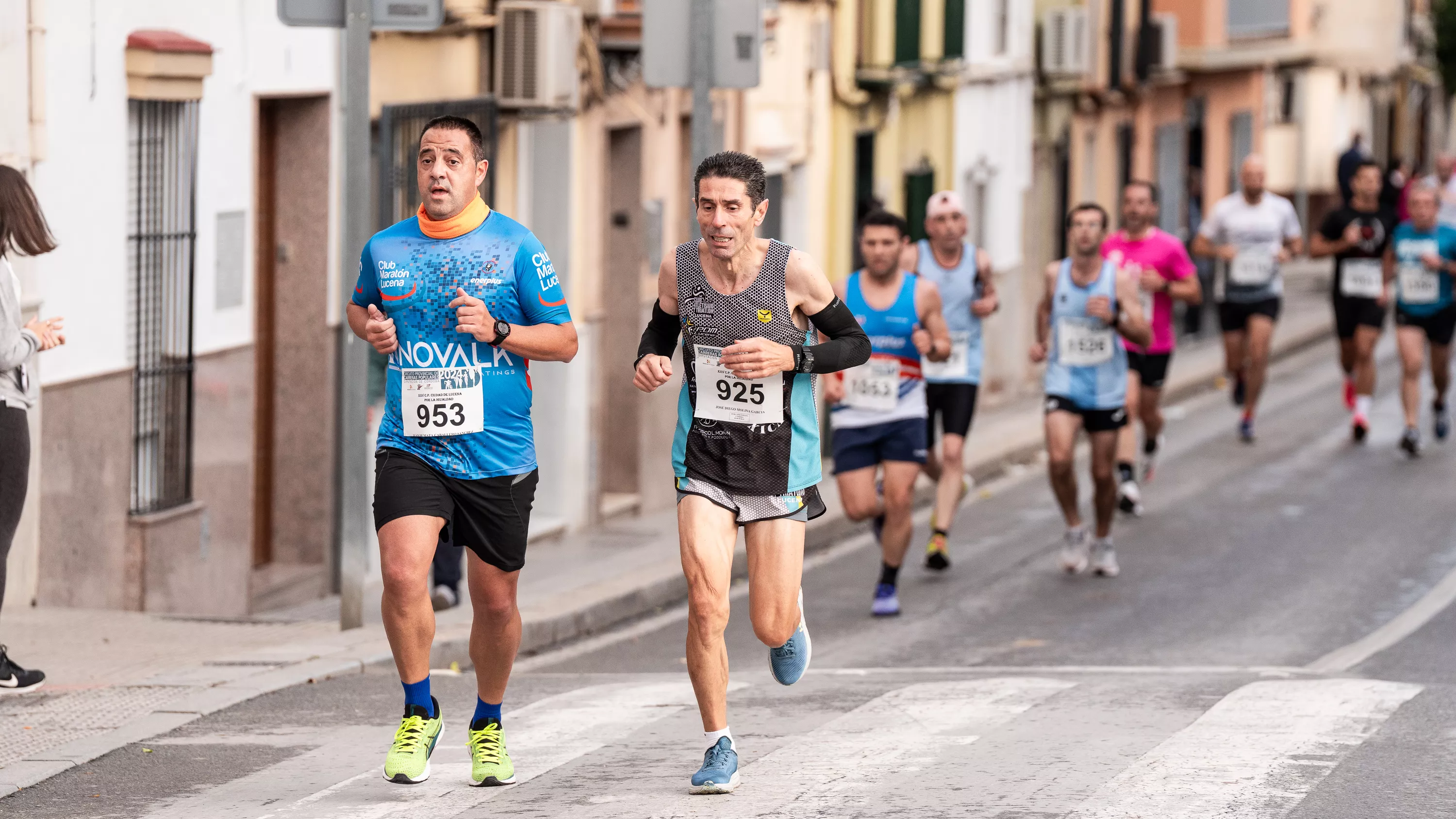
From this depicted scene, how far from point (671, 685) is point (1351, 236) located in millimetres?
10724

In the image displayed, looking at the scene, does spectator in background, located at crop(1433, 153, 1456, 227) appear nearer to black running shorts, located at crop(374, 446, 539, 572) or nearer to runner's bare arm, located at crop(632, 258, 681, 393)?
runner's bare arm, located at crop(632, 258, 681, 393)

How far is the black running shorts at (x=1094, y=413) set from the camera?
42.0 ft

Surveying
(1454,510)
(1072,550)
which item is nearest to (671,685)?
(1072,550)

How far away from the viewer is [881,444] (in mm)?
11789

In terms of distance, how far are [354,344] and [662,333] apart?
10.6 feet

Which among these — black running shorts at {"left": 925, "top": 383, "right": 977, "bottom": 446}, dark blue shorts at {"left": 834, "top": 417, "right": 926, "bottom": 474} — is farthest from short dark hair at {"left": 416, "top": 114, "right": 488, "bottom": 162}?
black running shorts at {"left": 925, "top": 383, "right": 977, "bottom": 446}

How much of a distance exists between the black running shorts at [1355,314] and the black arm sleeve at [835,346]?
12069 mm

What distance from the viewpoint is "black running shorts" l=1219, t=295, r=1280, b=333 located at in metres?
18.7

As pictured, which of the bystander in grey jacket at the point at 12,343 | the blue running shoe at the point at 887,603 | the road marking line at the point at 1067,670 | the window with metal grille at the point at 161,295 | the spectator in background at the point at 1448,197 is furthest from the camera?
the spectator in background at the point at 1448,197

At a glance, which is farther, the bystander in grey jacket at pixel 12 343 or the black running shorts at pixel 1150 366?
the black running shorts at pixel 1150 366

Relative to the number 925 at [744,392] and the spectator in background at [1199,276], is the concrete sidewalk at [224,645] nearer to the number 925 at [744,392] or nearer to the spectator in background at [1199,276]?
the number 925 at [744,392]

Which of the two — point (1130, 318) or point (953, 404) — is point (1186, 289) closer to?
point (953, 404)

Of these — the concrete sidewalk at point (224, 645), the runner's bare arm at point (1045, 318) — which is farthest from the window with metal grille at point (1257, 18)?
the runner's bare arm at point (1045, 318)

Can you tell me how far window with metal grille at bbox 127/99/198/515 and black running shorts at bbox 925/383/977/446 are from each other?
12.7 feet
